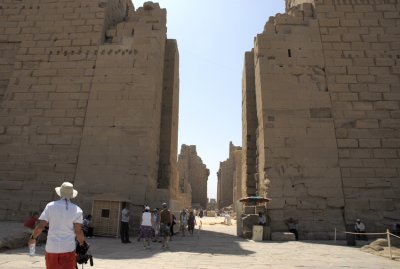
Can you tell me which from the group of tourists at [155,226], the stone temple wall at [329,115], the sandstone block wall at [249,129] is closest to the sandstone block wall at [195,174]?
the sandstone block wall at [249,129]

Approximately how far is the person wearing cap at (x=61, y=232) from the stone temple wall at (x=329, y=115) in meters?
8.59

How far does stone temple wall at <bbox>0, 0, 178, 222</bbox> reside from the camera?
37.7 ft

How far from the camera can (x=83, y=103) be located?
487 inches

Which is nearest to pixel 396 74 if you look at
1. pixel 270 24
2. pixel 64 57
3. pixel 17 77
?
pixel 270 24

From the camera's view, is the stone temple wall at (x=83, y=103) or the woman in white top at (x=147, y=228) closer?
the woman in white top at (x=147, y=228)

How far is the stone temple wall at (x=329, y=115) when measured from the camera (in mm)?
11047

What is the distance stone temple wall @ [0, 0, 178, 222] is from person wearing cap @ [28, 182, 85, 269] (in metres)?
7.77

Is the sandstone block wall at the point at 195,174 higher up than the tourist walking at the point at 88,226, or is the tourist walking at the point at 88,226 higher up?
the sandstone block wall at the point at 195,174

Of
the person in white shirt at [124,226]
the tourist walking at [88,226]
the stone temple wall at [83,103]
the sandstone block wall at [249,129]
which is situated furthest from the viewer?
the sandstone block wall at [249,129]

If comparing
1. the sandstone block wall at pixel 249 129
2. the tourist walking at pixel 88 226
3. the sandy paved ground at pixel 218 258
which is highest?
the sandstone block wall at pixel 249 129

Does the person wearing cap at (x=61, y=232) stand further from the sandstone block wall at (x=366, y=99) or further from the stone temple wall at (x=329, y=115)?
the sandstone block wall at (x=366, y=99)

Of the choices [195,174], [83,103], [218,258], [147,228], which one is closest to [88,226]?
[147,228]

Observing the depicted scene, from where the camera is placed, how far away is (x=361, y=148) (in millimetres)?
11586

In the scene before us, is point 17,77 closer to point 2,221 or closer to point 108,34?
point 108,34
